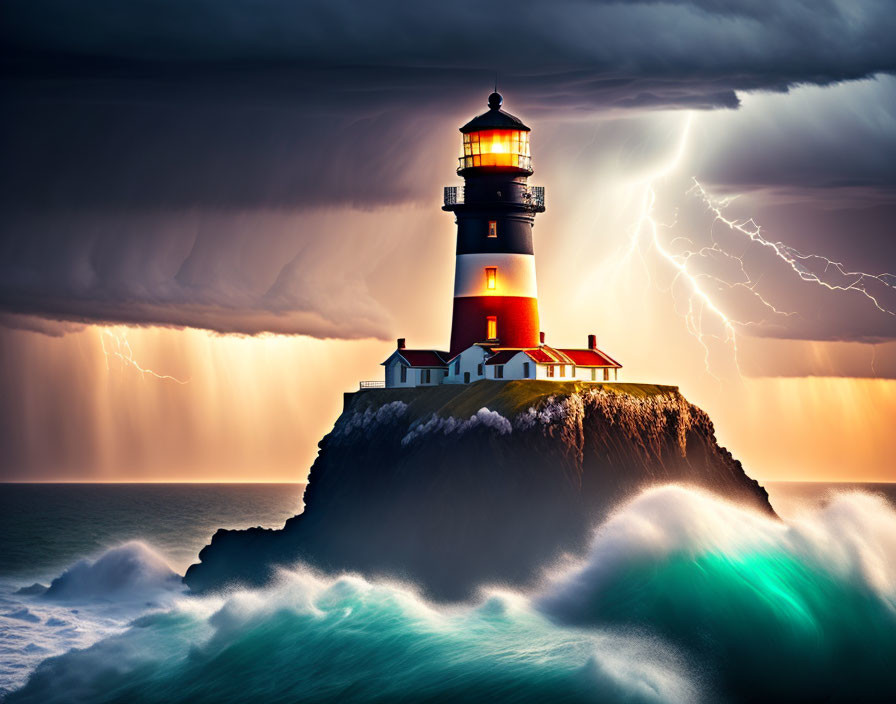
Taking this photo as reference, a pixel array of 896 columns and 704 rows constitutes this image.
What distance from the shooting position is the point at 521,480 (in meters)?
54.4

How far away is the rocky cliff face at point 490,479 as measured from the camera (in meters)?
53.7

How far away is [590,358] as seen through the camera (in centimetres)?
6231

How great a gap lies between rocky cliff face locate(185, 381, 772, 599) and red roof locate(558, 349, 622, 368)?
10.0 feet

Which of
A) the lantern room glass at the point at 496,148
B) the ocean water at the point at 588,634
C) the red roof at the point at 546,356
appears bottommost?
the ocean water at the point at 588,634

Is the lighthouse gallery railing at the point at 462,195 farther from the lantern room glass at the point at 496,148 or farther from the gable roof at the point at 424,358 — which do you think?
the gable roof at the point at 424,358

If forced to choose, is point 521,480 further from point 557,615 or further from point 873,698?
point 873,698

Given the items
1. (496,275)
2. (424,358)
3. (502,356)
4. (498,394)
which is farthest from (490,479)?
(424,358)

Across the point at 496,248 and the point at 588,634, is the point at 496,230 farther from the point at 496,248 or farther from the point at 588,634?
→ the point at 588,634

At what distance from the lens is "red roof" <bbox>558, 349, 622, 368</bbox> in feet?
202

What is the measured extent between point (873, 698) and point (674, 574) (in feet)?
27.5

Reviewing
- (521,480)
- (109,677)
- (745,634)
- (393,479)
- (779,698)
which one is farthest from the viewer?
(393,479)

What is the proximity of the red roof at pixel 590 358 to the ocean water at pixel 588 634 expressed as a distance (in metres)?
12.6

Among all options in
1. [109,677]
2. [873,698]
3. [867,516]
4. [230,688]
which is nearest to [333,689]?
[230,688]

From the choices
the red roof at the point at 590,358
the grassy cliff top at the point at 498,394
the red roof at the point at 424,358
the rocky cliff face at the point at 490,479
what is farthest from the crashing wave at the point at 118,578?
the red roof at the point at 590,358
